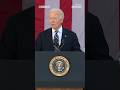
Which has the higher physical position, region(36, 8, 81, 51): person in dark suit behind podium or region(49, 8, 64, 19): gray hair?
region(49, 8, 64, 19): gray hair

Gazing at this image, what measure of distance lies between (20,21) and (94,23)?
3.08 feet

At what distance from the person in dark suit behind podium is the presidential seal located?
0.18 metres

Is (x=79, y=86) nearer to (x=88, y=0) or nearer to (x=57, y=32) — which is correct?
(x=57, y=32)

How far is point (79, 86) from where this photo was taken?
226 inches

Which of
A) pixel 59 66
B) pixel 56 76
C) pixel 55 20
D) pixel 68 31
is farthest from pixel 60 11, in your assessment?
pixel 56 76

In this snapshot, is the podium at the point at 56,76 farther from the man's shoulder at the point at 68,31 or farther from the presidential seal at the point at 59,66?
the man's shoulder at the point at 68,31

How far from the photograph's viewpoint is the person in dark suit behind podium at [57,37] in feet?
19.2

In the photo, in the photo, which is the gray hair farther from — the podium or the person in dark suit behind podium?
the podium

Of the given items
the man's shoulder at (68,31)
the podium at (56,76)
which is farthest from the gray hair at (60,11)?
the podium at (56,76)

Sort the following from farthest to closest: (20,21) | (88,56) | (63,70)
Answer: (20,21), (88,56), (63,70)

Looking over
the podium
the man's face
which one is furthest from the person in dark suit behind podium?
the podium

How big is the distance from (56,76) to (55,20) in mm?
606

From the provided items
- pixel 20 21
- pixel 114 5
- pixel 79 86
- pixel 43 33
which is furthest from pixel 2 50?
pixel 114 5

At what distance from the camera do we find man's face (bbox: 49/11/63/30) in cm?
583
